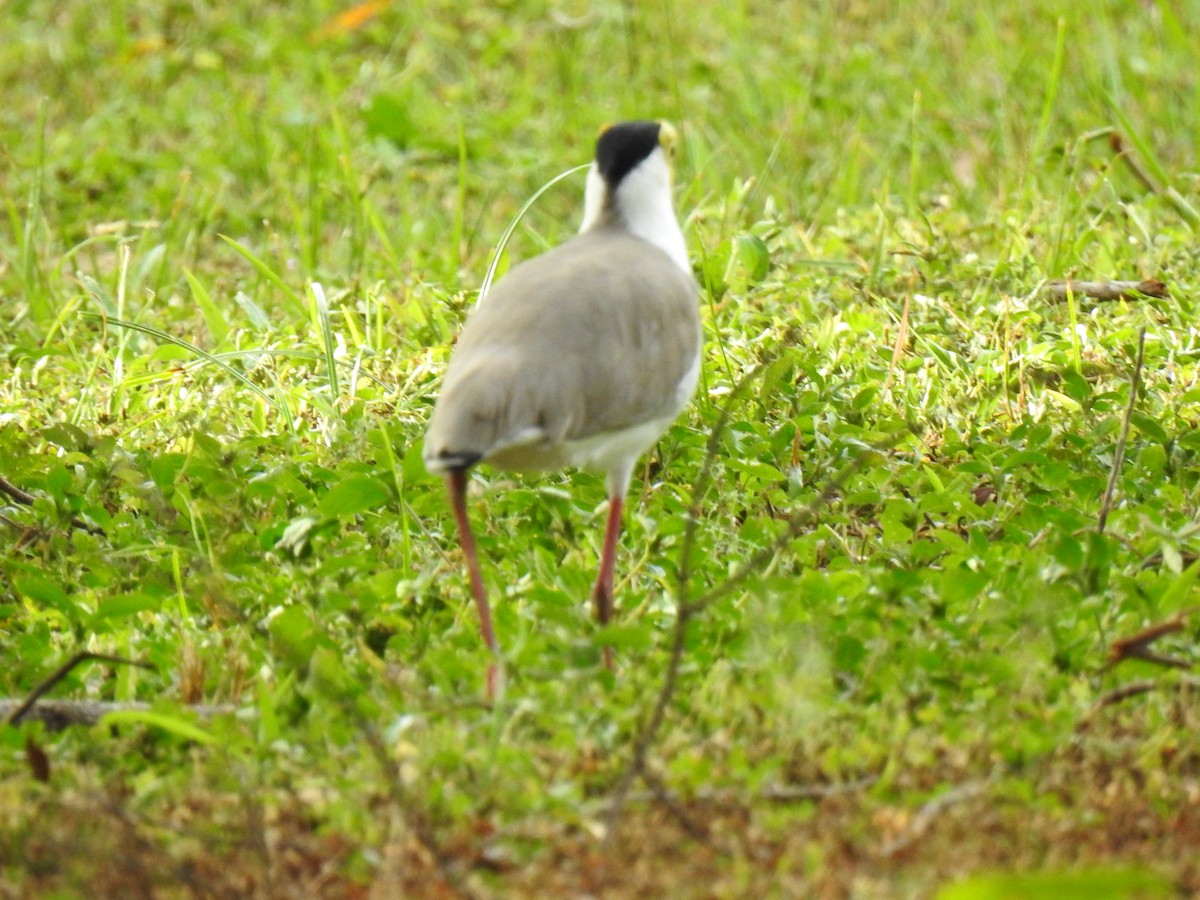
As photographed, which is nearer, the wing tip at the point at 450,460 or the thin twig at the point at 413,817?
the thin twig at the point at 413,817

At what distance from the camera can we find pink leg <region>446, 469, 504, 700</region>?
127 inches

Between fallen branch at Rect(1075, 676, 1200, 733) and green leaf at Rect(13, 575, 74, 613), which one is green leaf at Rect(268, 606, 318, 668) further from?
fallen branch at Rect(1075, 676, 1200, 733)

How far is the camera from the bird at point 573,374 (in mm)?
3168

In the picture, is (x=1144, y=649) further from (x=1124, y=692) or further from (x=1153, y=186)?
(x=1153, y=186)

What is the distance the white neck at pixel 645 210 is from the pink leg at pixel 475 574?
33.9 inches

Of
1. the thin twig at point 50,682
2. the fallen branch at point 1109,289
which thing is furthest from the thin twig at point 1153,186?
the thin twig at point 50,682

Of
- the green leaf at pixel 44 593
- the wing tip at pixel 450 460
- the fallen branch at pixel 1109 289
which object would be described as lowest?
the fallen branch at pixel 1109 289

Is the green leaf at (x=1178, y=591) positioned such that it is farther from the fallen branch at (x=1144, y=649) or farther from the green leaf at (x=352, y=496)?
the green leaf at (x=352, y=496)

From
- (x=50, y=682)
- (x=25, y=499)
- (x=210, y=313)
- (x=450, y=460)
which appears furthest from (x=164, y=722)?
(x=210, y=313)

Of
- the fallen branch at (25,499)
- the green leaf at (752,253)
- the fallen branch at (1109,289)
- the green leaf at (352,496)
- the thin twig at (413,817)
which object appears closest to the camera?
the thin twig at (413,817)

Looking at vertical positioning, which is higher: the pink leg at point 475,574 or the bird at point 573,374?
the bird at point 573,374

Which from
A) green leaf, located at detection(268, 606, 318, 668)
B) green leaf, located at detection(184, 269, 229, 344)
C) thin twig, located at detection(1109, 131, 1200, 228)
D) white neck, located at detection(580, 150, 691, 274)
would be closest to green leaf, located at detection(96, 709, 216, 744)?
green leaf, located at detection(268, 606, 318, 668)

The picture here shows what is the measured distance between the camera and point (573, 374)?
10.9 ft

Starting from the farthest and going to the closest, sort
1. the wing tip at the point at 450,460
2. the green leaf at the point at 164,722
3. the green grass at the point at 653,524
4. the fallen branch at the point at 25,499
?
the fallen branch at the point at 25,499, the wing tip at the point at 450,460, the green leaf at the point at 164,722, the green grass at the point at 653,524
